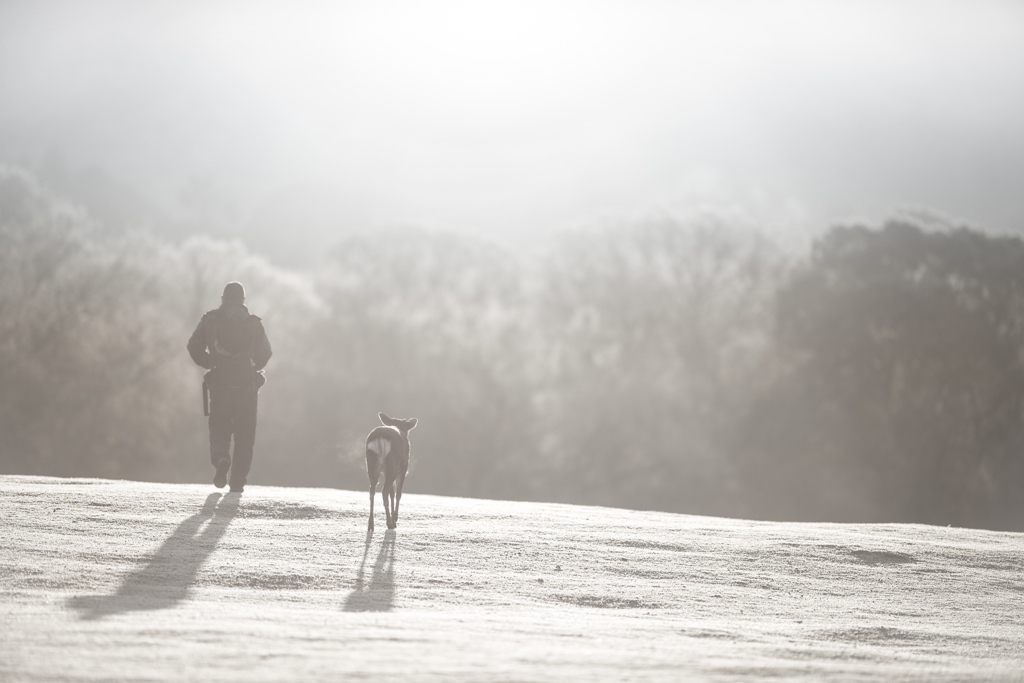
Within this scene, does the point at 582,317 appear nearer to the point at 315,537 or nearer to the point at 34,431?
the point at 34,431

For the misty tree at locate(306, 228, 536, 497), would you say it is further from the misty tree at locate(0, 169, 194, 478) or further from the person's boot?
the person's boot

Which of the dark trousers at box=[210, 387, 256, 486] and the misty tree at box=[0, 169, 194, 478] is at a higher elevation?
the misty tree at box=[0, 169, 194, 478]

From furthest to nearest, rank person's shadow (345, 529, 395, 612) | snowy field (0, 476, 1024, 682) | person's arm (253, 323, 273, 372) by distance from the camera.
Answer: person's arm (253, 323, 273, 372), person's shadow (345, 529, 395, 612), snowy field (0, 476, 1024, 682)

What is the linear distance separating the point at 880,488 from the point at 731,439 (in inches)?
227

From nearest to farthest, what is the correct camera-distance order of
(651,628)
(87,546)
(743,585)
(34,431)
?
1. (651,628)
2. (87,546)
3. (743,585)
4. (34,431)

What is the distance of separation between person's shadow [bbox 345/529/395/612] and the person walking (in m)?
3.07

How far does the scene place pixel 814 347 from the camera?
44.3m

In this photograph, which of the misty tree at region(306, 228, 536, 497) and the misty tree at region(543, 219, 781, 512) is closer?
the misty tree at region(543, 219, 781, 512)

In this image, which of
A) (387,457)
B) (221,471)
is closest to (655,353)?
(221,471)

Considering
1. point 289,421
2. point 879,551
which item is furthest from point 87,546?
point 289,421

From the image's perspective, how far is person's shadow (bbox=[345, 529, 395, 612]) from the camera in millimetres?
8453

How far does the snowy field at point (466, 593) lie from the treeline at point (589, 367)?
24147 millimetres

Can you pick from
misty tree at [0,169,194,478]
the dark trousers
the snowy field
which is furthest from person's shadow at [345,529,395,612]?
misty tree at [0,169,194,478]

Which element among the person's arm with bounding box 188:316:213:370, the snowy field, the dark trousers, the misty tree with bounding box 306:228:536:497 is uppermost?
the misty tree with bounding box 306:228:536:497
